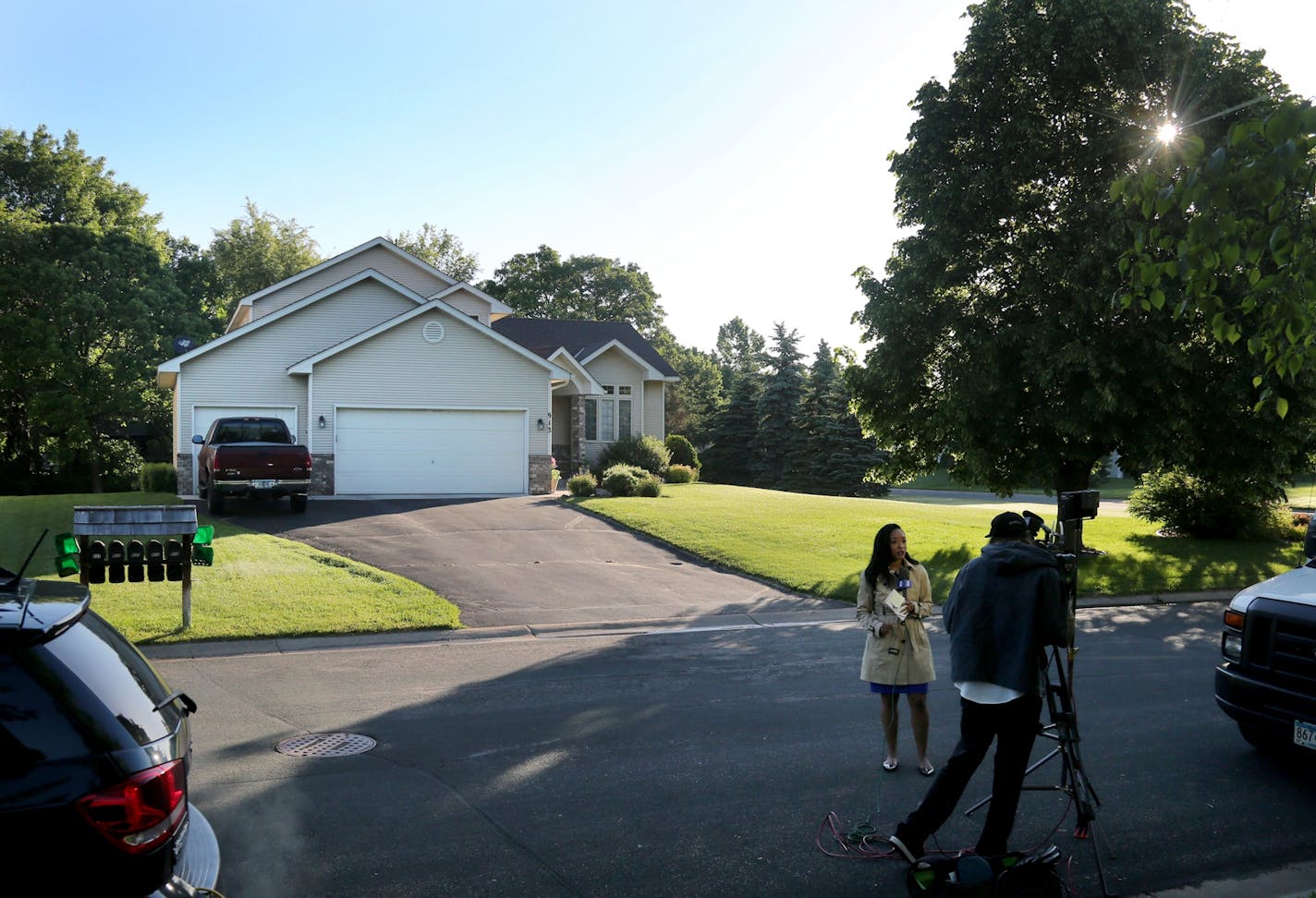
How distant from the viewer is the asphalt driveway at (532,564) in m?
12.5

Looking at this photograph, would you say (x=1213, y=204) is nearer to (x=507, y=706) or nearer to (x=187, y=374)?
(x=507, y=706)

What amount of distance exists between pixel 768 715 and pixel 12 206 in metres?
43.1

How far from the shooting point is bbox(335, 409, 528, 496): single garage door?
83.6 feet

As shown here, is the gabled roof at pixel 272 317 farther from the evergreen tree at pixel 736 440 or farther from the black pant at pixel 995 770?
the black pant at pixel 995 770

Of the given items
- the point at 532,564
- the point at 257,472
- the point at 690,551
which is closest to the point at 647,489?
the point at 690,551

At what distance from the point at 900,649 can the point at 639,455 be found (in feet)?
83.0

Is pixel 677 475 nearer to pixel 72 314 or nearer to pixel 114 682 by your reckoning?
pixel 72 314

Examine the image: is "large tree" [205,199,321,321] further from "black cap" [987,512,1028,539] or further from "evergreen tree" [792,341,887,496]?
"black cap" [987,512,1028,539]

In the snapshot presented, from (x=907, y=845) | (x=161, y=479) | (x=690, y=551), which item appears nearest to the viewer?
(x=907, y=845)

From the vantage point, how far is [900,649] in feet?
21.0

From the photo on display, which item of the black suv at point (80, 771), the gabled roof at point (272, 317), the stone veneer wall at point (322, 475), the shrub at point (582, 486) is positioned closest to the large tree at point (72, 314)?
the gabled roof at point (272, 317)

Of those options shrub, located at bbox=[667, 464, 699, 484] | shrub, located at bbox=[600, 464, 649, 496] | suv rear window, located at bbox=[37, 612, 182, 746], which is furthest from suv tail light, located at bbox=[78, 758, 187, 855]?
shrub, located at bbox=[667, 464, 699, 484]

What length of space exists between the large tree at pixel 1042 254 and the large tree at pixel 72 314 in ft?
103

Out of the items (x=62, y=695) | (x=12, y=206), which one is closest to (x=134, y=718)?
(x=62, y=695)
